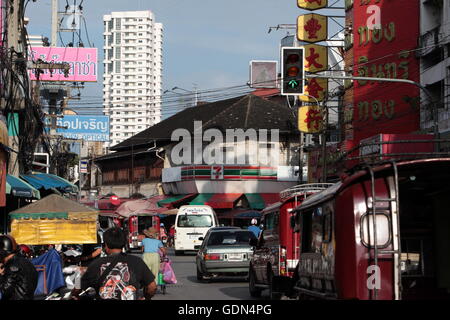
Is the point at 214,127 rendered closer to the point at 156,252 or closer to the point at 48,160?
the point at 48,160

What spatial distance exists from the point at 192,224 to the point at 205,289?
20344 mm

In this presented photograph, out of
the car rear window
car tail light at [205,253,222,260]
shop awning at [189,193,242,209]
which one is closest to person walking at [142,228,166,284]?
car tail light at [205,253,222,260]

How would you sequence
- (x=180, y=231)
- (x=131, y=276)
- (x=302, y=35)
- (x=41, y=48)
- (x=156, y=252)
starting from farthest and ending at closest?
(x=41, y=48) < (x=302, y=35) < (x=180, y=231) < (x=156, y=252) < (x=131, y=276)

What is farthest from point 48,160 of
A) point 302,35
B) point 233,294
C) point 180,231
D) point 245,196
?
point 233,294

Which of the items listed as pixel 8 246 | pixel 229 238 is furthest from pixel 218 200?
pixel 8 246

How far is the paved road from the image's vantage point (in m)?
20.6

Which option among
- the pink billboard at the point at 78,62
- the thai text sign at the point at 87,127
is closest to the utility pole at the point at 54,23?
the pink billboard at the point at 78,62

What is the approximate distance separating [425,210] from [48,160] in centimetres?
3829

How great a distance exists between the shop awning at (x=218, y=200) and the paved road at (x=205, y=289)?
35.2 metres

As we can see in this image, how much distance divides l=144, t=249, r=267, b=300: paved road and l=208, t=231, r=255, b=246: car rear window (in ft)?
3.93

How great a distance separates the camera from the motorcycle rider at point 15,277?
9.87 m

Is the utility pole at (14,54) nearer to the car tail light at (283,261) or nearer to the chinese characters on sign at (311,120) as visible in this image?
the car tail light at (283,261)

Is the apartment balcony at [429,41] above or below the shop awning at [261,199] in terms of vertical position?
above

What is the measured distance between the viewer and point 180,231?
43719 millimetres
